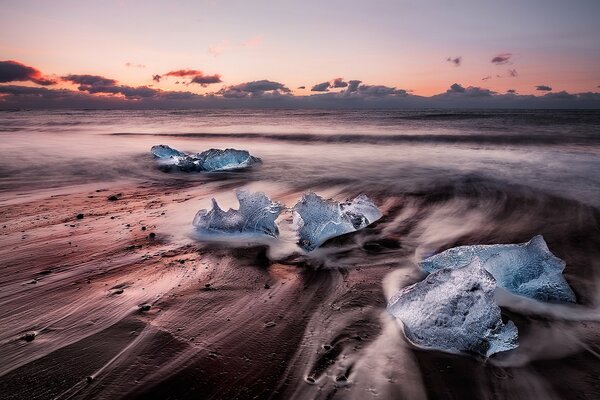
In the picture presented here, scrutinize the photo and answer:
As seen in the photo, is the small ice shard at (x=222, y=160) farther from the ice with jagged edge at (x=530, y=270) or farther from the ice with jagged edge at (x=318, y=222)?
the ice with jagged edge at (x=530, y=270)

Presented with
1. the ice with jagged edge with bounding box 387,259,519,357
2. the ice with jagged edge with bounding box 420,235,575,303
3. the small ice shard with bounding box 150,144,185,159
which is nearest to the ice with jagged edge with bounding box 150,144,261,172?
the small ice shard with bounding box 150,144,185,159

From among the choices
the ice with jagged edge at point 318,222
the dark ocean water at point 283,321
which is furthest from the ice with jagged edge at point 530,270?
the ice with jagged edge at point 318,222

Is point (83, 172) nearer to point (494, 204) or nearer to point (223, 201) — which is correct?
point (223, 201)

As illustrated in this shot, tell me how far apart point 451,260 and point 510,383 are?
1.33 m

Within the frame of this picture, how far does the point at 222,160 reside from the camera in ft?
30.2

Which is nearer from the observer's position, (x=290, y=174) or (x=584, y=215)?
(x=584, y=215)

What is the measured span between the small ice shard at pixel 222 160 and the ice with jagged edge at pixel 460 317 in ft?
24.0

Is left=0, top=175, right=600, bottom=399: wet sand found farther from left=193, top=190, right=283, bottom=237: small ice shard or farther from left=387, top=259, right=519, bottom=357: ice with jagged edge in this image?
left=193, top=190, right=283, bottom=237: small ice shard

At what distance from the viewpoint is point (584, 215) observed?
5559mm

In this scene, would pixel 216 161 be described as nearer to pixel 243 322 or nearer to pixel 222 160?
pixel 222 160

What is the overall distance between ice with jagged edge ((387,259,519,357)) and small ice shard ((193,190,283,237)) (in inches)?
81.5

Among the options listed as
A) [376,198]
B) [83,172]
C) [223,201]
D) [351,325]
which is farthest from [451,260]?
[83,172]

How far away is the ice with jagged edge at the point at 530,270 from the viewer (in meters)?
2.83

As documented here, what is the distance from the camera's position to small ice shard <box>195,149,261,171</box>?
8.98 m
